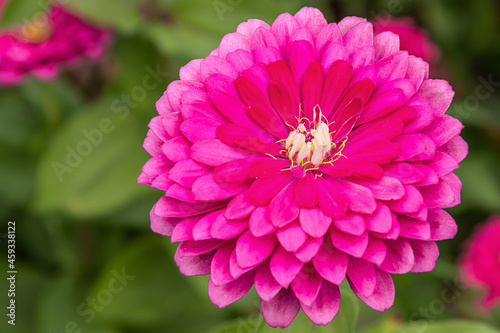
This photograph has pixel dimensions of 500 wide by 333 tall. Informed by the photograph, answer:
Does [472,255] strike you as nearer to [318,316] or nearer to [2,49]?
[318,316]

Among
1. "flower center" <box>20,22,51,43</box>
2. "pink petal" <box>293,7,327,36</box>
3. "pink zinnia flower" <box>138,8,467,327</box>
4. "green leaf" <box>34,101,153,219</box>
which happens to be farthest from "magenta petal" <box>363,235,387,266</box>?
"flower center" <box>20,22,51,43</box>

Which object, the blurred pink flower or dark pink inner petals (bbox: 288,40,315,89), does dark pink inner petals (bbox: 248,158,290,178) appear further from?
the blurred pink flower

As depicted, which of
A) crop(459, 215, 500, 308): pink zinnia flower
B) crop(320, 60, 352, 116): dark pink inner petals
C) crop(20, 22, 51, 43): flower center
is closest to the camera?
crop(320, 60, 352, 116): dark pink inner petals

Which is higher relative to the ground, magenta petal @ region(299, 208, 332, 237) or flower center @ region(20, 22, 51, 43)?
flower center @ region(20, 22, 51, 43)

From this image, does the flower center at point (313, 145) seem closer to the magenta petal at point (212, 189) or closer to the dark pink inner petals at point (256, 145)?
the dark pink inner petals at point (256, 145)

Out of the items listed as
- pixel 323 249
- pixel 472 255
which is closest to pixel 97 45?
pixel 323 249

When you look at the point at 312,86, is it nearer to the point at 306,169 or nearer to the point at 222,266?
the point at 306,169

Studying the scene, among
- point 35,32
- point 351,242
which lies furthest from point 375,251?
point 35,32
